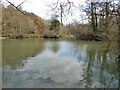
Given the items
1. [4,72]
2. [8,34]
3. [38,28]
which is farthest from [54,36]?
[4,72]

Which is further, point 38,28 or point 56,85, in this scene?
point 38,28

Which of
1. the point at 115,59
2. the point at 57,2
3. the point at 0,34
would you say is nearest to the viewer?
the point at 57,2

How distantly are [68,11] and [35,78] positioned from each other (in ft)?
7.42

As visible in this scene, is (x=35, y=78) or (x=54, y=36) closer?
(x=35, y=78)

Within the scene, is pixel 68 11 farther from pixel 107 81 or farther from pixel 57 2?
pixel 107 81

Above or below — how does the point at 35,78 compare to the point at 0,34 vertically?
below

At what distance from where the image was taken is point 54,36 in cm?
2786

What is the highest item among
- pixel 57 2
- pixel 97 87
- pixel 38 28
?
pixel 38 28

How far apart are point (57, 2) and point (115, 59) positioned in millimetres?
4487

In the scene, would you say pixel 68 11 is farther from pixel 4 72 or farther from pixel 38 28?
pixel 38 28

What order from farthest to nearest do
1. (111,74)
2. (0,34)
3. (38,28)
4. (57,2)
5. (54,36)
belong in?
(38,28)
(54,36)
(0,34)
(111,74)
(57,2)

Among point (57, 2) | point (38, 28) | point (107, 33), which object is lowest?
point (107, 33)

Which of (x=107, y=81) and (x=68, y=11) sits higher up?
(x=68, y=11)

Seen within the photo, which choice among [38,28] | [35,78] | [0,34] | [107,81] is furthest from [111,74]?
[38,28]
